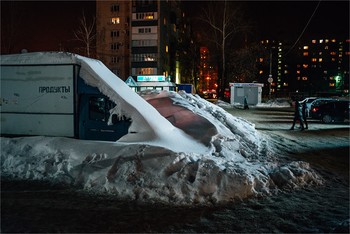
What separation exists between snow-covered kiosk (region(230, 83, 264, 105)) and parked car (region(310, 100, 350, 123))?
1786 cm

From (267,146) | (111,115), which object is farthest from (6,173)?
(267,146)

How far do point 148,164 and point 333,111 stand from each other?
18689 mm

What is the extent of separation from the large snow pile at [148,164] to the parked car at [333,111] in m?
14.0

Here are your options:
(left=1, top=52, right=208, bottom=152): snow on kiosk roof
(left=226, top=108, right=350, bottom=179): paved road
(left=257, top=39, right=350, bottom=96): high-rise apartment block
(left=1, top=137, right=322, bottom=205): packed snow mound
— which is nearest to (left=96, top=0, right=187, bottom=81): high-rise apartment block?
(left=226, top=108, right=350, bottom=179): paved road

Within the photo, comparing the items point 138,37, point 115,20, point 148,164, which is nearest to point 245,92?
point 148,164

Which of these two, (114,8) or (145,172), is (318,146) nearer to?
(145,172)

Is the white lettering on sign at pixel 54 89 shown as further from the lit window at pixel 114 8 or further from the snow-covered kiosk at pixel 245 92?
the lit window at pixel 114 8

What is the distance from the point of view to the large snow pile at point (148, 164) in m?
6.98

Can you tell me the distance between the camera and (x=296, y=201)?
6.76 meters

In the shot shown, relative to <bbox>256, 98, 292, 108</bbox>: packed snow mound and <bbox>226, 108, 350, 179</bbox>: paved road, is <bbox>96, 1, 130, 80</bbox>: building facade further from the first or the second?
<bbox>226, 108, 350, 179</bbox>: paved road

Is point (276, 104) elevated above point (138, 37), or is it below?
below

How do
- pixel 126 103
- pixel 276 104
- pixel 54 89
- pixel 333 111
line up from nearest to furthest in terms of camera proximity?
pixel 126 103 → pixel 54 89 → pixel 333 111 → pixel 276 104

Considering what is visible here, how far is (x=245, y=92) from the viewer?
136ft

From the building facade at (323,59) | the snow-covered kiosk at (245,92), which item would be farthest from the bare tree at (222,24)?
the building facade at (323,59)
